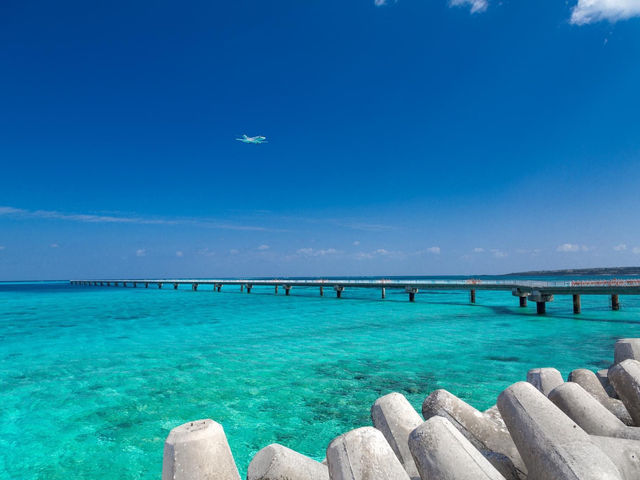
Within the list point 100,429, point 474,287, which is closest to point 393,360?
point 100,429

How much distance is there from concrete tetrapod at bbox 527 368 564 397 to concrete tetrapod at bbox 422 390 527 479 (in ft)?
5.49

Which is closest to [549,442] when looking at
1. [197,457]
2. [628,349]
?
[197,457]

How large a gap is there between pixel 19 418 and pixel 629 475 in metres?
11.7

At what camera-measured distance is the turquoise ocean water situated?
25.3 feet

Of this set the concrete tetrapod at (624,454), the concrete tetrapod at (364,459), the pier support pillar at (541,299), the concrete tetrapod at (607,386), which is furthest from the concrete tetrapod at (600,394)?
the pier support pillar at (541,299)

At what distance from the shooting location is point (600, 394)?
5.23 metres

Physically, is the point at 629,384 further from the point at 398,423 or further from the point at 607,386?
the point at 398,423

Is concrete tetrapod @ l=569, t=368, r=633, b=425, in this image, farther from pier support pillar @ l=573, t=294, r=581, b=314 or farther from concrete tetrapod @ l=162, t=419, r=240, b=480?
pier support pillar @ l=573, t=294, r=581, b=314

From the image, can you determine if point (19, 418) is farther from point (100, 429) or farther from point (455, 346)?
point (455, 346)

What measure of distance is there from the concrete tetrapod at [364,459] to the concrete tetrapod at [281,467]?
13.9 inches

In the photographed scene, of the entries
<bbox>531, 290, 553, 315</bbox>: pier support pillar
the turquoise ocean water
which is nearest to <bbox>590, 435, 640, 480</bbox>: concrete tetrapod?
the turquoise ocean water

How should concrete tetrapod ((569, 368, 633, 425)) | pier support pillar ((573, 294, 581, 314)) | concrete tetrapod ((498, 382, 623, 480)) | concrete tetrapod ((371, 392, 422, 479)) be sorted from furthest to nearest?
pier support pillar ((573, 294, 581, 314)) < concrete tetrapod ((569, 368, 633, 425)) < concrete tetrapod ((371, 392, 422, 479)) < concrete tetrapod ((498, 382, 623, 480))

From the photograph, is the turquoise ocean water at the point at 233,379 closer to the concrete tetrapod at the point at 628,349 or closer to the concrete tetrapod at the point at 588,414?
the concrete tetrapod at the point at 628,349

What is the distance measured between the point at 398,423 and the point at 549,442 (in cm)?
113
